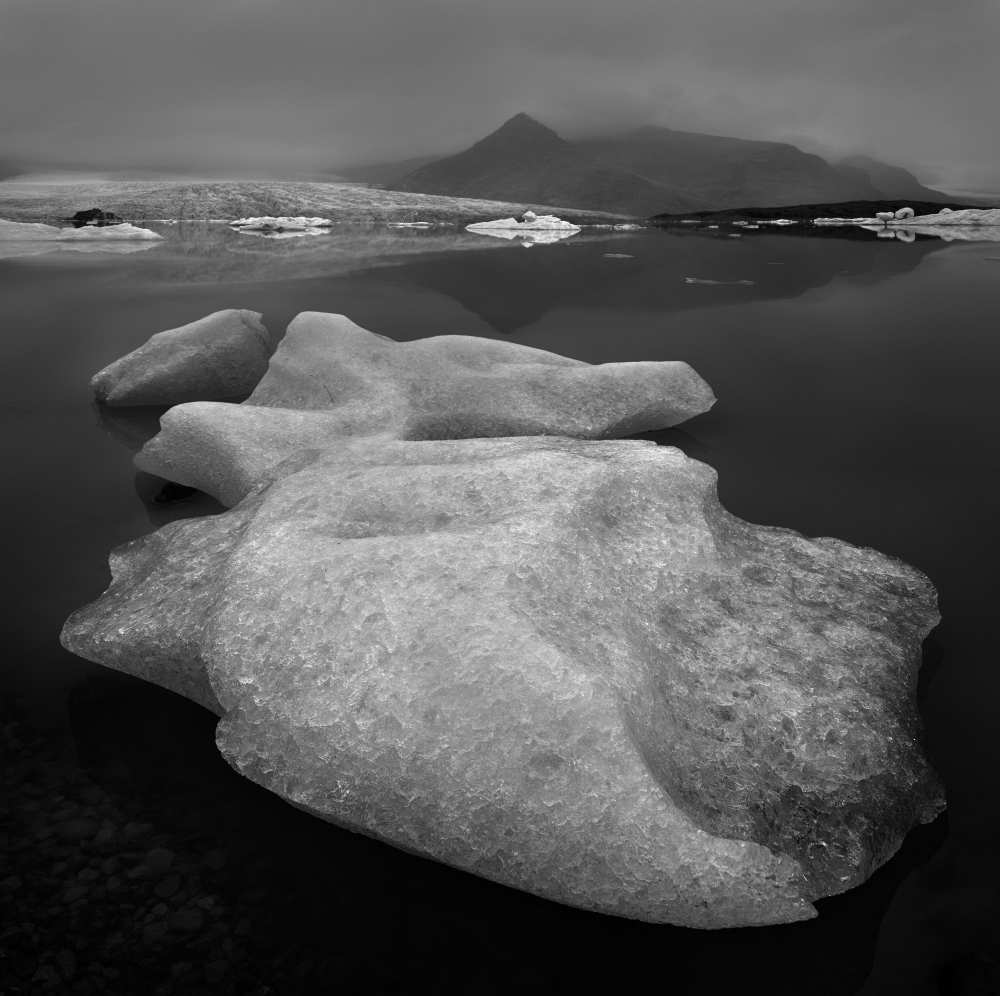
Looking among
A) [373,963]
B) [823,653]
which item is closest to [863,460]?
[823,653]

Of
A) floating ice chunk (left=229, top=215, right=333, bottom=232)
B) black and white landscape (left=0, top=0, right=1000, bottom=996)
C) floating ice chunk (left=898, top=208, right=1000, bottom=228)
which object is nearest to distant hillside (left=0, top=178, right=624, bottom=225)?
floating ice chunk (left=229, top=215, right=333, bottom=232)

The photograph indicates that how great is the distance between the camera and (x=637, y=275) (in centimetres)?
2653

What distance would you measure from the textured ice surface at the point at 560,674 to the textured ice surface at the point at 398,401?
177 centimetres

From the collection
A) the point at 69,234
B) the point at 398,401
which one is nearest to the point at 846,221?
the point at 69,234

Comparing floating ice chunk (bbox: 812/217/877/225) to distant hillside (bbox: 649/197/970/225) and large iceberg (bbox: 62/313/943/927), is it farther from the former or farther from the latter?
large iceberg (bbox: 62/313/943/927)

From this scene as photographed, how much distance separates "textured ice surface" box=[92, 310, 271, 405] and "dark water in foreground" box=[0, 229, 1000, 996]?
45 cm

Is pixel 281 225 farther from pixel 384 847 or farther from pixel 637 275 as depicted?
pixel 384 847

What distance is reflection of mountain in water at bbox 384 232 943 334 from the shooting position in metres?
19.7

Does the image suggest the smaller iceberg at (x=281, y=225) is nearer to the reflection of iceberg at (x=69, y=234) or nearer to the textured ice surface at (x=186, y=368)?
the reflection of iceberg at (x=69, y=234)

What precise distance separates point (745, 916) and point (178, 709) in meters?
3.08

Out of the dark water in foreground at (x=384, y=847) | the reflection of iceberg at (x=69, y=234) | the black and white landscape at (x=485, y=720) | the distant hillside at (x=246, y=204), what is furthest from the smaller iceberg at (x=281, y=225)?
the black and white landscape at (x=485, y=720)

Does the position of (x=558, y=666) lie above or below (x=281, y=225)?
below

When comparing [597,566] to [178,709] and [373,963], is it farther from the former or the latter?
[178,709]

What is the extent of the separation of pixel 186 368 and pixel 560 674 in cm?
829
